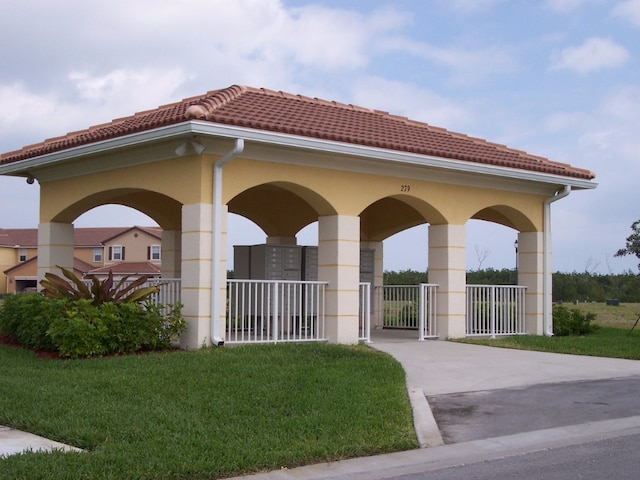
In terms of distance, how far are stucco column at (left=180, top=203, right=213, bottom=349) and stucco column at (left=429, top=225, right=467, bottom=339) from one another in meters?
5.45

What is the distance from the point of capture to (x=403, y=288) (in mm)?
19984

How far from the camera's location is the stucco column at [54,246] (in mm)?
16906

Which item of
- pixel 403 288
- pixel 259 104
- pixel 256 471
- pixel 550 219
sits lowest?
pixel 256 471

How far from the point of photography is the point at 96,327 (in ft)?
40.8

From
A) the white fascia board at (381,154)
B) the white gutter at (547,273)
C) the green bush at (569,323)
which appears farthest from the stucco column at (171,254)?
the green bush at (569,323)

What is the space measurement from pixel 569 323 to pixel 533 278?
64.6 inches

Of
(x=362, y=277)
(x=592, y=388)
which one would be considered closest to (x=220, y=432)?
(x=592, y=388)

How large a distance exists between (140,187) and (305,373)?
207 inches

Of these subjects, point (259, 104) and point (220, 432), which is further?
point (259, 104)

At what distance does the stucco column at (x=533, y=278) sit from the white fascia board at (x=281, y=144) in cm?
149

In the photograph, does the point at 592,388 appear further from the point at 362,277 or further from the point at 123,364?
the point at 362,277

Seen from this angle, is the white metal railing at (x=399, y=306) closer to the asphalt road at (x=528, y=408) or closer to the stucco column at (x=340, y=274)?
the stucco column at (x=340, y=274)

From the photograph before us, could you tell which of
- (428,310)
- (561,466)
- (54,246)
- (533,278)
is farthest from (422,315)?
(561,466)

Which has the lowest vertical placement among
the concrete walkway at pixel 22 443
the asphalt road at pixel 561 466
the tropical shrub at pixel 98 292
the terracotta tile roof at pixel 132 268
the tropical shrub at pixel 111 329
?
the asphalt road at pixel 561 466
